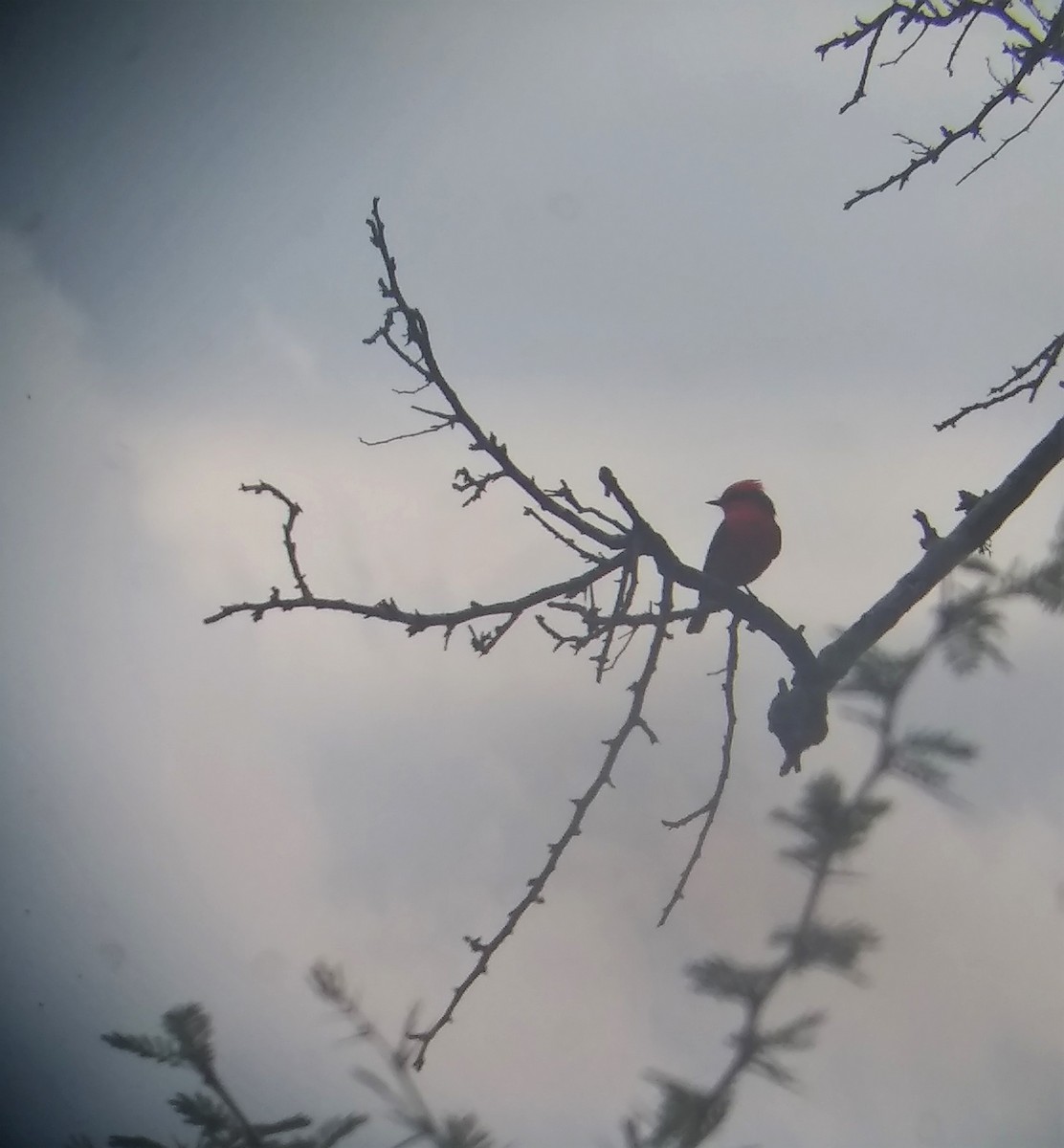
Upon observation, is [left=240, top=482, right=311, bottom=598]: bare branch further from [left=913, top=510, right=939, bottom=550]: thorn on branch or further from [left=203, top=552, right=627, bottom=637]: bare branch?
[left=913, top=510, right=939, bottom=550]: thorn on branch

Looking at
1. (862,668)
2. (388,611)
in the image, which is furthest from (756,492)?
(388,611)

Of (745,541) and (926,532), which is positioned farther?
(745,541)

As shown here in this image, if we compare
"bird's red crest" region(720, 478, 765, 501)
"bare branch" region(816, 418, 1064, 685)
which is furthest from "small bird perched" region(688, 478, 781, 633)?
"bare branch" region(816, 418, 1064, 685)

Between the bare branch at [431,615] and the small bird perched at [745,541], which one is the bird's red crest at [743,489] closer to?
the small bird perched at [745,541]

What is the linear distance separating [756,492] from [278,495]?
3932 mm

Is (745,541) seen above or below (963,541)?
above

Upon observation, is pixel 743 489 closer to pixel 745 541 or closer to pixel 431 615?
pixel 745 541

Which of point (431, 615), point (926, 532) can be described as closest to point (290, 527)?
point (431, 615)

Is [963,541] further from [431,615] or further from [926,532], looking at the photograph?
[431,615]

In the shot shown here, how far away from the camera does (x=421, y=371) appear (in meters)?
2.74

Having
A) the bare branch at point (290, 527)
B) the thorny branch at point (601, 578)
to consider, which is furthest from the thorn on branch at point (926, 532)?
the bare branch at point (290, 527)

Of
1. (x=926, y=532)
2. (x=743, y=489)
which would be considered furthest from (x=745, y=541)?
(x=926, y=532)

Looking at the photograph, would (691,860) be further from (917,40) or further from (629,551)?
(917,40)

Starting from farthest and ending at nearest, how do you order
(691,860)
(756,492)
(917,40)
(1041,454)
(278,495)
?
(756,492)
(917,40)
(1041,454)
(691,860)
(278,495)
